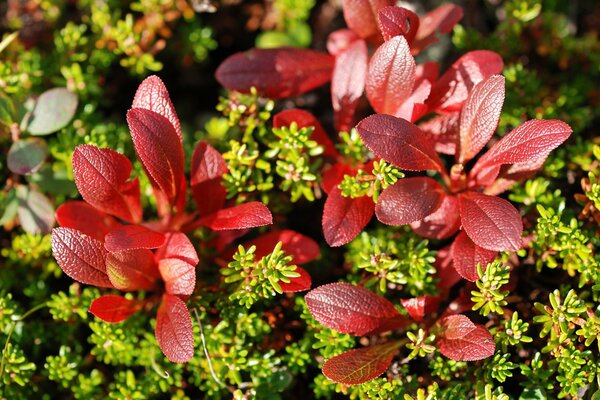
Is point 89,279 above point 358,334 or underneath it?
above

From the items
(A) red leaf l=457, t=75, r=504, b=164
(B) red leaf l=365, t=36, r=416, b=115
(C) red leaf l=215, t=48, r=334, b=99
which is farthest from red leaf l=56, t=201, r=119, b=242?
(A) red leaf l=457, t=75, r=504, b=164

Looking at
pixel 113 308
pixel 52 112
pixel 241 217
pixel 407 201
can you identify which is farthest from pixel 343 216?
pixel 52 112

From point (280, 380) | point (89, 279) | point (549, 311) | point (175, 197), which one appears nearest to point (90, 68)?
point (175, 197)

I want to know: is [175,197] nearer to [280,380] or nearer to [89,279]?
[89,279]

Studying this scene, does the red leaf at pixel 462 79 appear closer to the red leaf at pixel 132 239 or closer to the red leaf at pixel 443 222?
the red leaf at pixel 443 222

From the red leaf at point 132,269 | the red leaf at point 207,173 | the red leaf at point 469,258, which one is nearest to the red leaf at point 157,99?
the red leaf at point 207,173

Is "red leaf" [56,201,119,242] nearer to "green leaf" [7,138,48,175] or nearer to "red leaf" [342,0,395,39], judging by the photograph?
"green leaf" [7,138,48,175]
